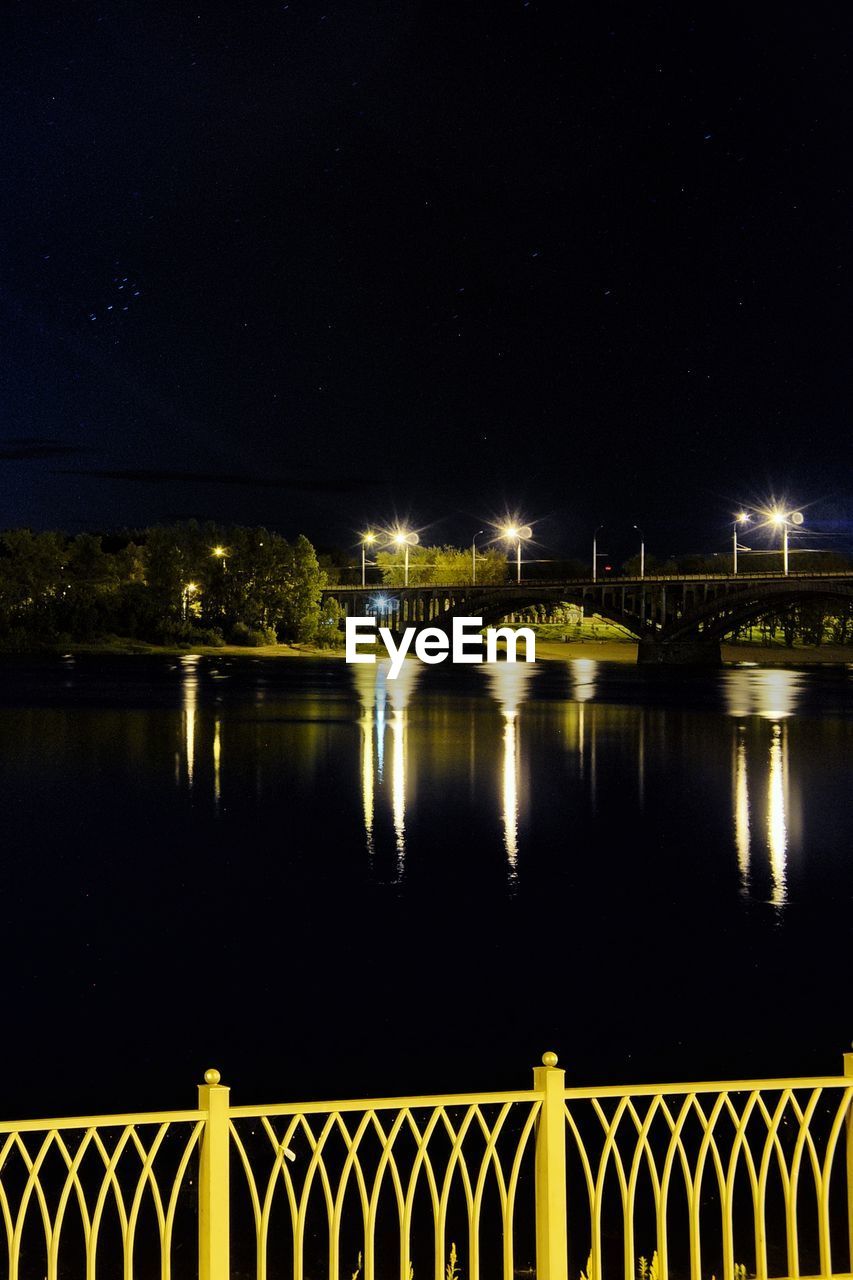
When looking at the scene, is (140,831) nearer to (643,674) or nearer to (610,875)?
(610,875)

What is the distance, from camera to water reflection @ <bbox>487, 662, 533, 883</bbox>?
3747 centimetres

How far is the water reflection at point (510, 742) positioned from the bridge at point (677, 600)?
9.66 meters

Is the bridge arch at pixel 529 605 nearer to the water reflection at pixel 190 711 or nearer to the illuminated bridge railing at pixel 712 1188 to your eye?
the water reflection at pixel 190 711

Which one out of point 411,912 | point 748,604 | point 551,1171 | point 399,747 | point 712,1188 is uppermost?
point 748,604

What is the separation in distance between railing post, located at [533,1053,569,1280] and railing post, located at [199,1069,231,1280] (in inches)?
64.0

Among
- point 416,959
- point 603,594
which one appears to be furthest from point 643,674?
point 416,959

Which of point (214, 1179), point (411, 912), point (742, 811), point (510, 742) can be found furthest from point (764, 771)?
point (214, 1179)

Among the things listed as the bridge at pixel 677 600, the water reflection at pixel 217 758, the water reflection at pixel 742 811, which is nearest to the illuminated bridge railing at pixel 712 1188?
the water reflection at pixel 742 811

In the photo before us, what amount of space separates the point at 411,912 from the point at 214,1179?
20900 mm

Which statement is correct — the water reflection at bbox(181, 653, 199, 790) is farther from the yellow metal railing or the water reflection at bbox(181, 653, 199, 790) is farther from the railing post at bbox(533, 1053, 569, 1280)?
the railing post at bbox(533, 1053, 569, 1280)

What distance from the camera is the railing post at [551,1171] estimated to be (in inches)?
297

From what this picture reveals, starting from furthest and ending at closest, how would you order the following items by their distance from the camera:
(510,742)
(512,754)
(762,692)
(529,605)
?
(529,605), (762,692), (510,742), (512,754)

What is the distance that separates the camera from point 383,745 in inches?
2552

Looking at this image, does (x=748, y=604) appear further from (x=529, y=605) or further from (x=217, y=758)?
(x=217, y=758)
